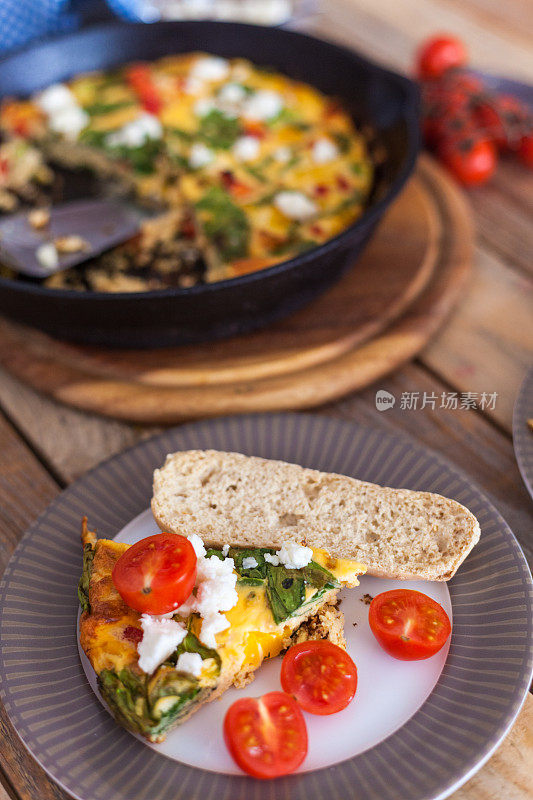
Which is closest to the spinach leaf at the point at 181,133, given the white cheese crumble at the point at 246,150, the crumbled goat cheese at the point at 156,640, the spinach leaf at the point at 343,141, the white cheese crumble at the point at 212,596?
the white cheese crumble at the point at 246,150

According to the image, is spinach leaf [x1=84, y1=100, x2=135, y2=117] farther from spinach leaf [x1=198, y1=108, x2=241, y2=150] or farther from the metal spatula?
the metal spatula

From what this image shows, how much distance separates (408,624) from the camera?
1.50 meters

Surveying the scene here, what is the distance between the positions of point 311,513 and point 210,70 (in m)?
2.30

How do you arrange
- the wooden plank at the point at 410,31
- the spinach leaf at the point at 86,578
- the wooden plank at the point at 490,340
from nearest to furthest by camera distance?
1. the spinach leaf at the point at 86,578
2. the wooden plank at the point at 490,340
3. the wooden plank at the point at 410,31

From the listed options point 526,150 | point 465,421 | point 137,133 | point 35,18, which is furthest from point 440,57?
point 465,421

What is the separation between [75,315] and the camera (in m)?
2.08

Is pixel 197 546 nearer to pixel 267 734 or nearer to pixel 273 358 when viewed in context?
pixel 267 734

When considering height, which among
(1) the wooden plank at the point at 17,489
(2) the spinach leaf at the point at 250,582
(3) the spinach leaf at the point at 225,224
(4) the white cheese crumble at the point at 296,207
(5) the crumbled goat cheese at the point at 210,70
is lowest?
(1) the wooden plank at the point at 17,489

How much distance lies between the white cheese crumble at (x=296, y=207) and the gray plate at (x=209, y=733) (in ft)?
3.26

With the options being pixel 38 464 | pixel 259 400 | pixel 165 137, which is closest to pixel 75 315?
pixel 38 464

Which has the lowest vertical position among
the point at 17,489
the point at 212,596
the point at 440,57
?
the point at 17,489

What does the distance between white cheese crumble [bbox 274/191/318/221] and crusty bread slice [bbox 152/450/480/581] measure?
1120mm

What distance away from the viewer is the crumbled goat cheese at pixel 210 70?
3.24 metres

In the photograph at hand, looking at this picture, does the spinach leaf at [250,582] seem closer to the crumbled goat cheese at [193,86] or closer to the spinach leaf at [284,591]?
the spinach leaf at [284,591]
